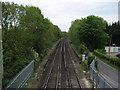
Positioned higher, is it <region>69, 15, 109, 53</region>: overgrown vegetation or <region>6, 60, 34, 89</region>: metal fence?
<region>69, 15, 109, 53</region>: overgrown vegetation

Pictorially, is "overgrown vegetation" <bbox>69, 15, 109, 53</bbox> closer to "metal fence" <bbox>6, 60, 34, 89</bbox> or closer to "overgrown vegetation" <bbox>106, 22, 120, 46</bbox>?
"overgrown vegetation" <bbox>106, 22, 120, 46</bbox>

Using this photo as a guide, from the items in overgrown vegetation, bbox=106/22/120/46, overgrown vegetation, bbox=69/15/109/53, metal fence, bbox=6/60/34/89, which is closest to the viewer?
metal fence, bbox=6/60/34/89

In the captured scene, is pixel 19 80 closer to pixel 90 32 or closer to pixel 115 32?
pixel 90 32

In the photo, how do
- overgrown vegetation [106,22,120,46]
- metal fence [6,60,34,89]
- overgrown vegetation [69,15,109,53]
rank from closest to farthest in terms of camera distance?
metal fence [6,60,34,89]
overgrown vegetation [69,15,109,53]
overgrown vegetation [106,22,120,46]

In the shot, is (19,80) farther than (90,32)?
No

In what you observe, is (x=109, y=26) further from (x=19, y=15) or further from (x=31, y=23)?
(x=19, y=15)

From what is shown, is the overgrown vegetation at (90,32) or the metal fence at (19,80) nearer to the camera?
the metal fence at (19,80)

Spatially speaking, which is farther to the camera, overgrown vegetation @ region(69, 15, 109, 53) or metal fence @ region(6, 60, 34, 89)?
overgrown vegetation @ region(69, 15, 109, 53)

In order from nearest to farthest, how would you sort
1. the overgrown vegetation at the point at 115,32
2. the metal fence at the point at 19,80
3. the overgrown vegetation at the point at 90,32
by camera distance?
the metal fence at the point at 19,80, the overgrown vegetation at the point at 90,32, the overgrown vegetation at the point at 115,32

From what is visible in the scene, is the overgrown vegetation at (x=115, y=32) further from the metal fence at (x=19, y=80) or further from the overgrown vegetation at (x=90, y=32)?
the metal fence at (x=19, y=80)

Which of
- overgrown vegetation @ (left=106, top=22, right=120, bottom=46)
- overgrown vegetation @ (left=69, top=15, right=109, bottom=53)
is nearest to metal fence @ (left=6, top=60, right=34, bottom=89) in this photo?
overgrown vegetation @ (left=69, top=15, right=109, bottom=53)

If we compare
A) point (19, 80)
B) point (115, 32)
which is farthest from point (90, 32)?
point (19, 80)

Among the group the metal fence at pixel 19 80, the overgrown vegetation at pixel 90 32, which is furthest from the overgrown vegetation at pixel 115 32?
the metal fence at pixel 19 80

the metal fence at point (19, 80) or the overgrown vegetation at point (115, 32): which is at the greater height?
the overgrown vegetation at point (115, 32)
